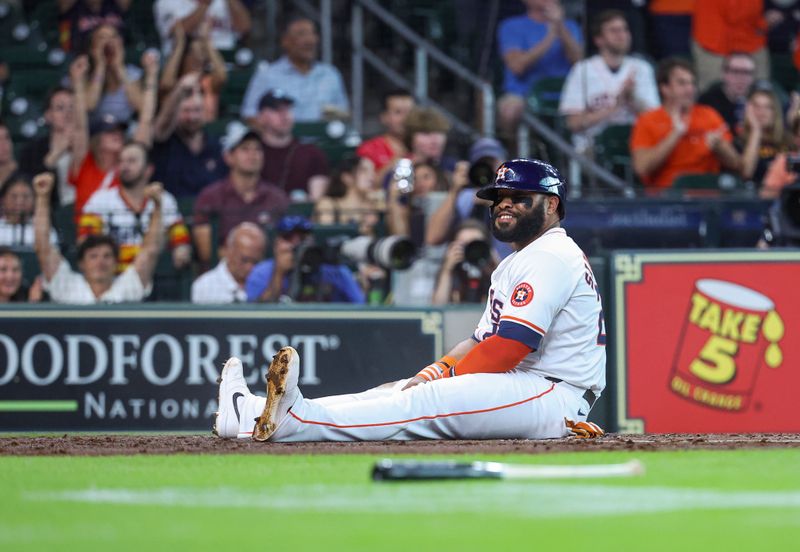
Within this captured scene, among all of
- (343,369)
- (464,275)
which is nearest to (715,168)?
(464,275)

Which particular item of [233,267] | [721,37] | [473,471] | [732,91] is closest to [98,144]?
[233,267]

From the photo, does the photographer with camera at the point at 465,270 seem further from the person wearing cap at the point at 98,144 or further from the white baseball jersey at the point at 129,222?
the person wearing cap at the point at 98,144

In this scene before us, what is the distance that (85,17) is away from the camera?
1308 cm

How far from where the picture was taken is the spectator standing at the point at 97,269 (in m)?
9.36

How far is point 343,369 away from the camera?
9.40 metres

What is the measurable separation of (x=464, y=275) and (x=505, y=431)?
3211mm

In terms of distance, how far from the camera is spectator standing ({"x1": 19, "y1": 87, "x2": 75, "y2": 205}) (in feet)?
38.2

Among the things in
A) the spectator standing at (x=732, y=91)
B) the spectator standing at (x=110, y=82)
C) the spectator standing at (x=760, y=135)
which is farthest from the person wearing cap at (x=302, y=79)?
the spectator standing at (x=760, y=135)

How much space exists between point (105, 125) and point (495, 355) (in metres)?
6.24

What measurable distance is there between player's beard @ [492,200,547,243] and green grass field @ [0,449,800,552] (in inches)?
58.5

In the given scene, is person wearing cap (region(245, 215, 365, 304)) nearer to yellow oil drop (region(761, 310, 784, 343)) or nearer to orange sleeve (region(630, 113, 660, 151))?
yellow oil drop (region(761, 310, 784, 343))

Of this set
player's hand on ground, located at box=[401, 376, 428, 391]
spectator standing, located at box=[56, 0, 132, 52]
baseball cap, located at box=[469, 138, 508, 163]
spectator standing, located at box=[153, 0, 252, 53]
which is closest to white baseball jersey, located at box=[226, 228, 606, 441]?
player's hand on ground, located at box=[401, 376, 428, 391]

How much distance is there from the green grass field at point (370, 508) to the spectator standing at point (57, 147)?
6.48 meters

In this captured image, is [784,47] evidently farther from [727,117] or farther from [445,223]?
[445,223]
